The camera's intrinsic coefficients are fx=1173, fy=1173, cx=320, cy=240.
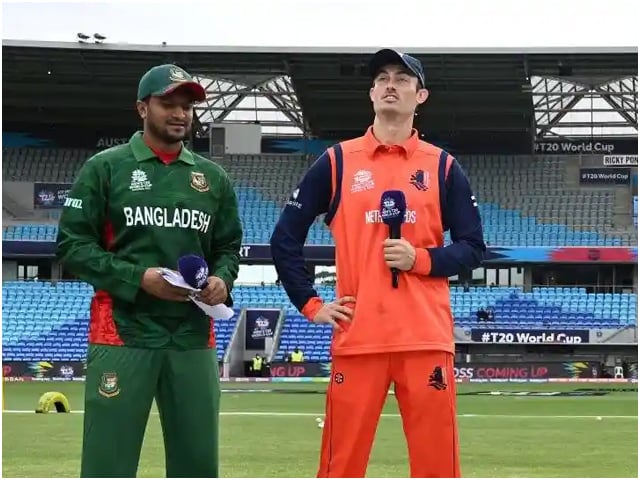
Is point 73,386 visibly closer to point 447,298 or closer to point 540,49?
point 540,49

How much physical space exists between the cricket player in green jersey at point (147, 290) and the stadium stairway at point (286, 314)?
29405mm

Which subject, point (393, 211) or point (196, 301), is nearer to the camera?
point (393, 211)

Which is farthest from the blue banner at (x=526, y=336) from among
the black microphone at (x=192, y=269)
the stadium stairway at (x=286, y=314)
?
the black microphone at (x=192, y=269)

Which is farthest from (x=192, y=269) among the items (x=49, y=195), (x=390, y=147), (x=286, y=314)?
(x=49, y=195)

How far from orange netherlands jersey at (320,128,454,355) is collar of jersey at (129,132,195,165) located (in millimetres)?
685

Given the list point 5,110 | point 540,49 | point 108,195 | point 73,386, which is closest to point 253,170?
point 5,110

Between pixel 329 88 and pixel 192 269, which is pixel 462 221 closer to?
pixel 192 269

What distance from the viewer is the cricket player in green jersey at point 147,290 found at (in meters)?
5.21

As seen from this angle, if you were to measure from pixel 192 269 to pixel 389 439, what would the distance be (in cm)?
895

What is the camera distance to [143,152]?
5.38 meters

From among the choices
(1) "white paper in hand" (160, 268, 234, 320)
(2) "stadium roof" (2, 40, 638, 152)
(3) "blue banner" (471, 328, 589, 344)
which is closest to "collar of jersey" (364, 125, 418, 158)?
(1) "white paper in hand" (160, 268, 234, 320)

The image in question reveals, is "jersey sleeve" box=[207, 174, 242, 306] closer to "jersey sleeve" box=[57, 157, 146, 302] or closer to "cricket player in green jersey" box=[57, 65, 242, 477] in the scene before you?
"cricket player in green jersey" box=[57, 65, 242, 477]

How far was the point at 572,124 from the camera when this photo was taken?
1743 inches

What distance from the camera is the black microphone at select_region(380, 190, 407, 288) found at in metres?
5.08
